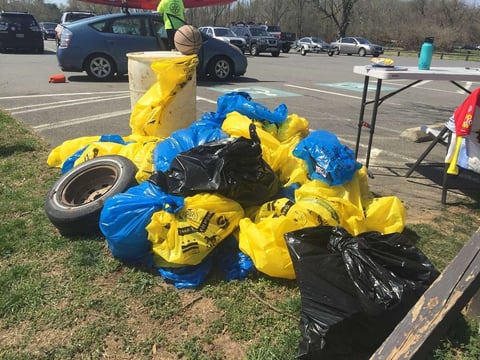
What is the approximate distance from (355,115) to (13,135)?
17.6 feet

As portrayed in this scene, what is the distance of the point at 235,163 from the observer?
288 centimetres

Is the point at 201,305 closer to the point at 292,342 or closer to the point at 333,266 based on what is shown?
the point at 292,342

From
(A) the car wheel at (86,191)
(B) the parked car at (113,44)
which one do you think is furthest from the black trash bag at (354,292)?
(B) the parked car at (113,44)

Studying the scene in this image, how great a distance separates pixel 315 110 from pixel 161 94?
4.06 m

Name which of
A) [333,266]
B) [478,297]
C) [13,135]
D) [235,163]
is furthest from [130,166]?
[13,135]

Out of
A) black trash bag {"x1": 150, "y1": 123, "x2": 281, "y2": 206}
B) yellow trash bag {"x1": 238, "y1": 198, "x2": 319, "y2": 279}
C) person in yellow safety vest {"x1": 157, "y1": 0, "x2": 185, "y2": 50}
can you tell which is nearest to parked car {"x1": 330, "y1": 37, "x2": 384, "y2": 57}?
person in yellow safety vest {"x1": 157, "y1": 0, "x2": 185, "y2": 50}

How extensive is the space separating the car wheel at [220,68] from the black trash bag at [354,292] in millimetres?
8688

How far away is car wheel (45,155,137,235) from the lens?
3039 millimetres

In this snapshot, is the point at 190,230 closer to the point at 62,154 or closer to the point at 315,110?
the point at 62,154

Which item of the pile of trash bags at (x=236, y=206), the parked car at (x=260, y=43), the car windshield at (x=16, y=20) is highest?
the car windshield at (x=16, y=20)

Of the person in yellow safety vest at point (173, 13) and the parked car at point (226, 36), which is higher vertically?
the person in yellow safety vest at point (173, 13)

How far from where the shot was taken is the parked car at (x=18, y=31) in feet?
62.0

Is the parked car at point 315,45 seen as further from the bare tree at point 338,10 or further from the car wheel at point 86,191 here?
the car wheel at point 86,191

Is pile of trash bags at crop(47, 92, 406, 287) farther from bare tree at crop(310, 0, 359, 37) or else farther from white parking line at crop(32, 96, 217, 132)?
bare tree at crop(310, 0, 359, 37)
